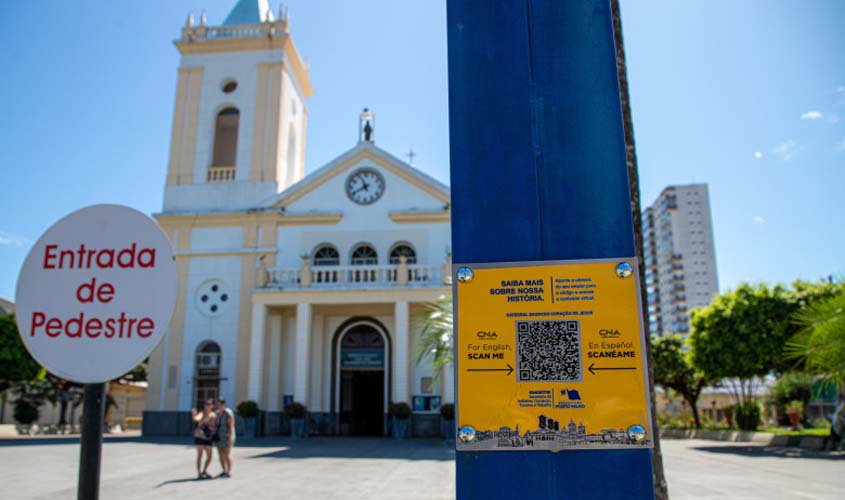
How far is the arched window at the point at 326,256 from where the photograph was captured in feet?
84.5

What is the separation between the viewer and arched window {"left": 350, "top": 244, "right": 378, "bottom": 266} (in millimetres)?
25469

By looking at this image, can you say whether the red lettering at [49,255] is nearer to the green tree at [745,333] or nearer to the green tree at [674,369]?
the green tree at [745,333]

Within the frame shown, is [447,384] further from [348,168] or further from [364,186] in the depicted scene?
[348,168]

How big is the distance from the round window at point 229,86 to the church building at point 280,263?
5 cm

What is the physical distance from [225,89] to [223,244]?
23.4 feet

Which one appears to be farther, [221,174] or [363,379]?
[221,174]

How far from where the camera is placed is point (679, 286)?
367 ft

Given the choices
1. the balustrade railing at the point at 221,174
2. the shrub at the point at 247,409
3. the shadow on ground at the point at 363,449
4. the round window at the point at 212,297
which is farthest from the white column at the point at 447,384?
the balustrade railing at the point at 221,174

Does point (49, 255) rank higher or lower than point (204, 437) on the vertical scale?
higher

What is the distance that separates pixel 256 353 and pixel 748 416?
1823 cm

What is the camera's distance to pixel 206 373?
2489 centimetres

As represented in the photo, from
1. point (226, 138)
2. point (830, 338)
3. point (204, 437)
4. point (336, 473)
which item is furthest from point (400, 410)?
point (226, 138)

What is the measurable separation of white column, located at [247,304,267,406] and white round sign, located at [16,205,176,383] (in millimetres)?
21087

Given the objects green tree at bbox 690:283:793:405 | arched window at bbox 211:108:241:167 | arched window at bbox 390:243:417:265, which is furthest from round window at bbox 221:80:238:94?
green tree at bbox 690:283:793:405
